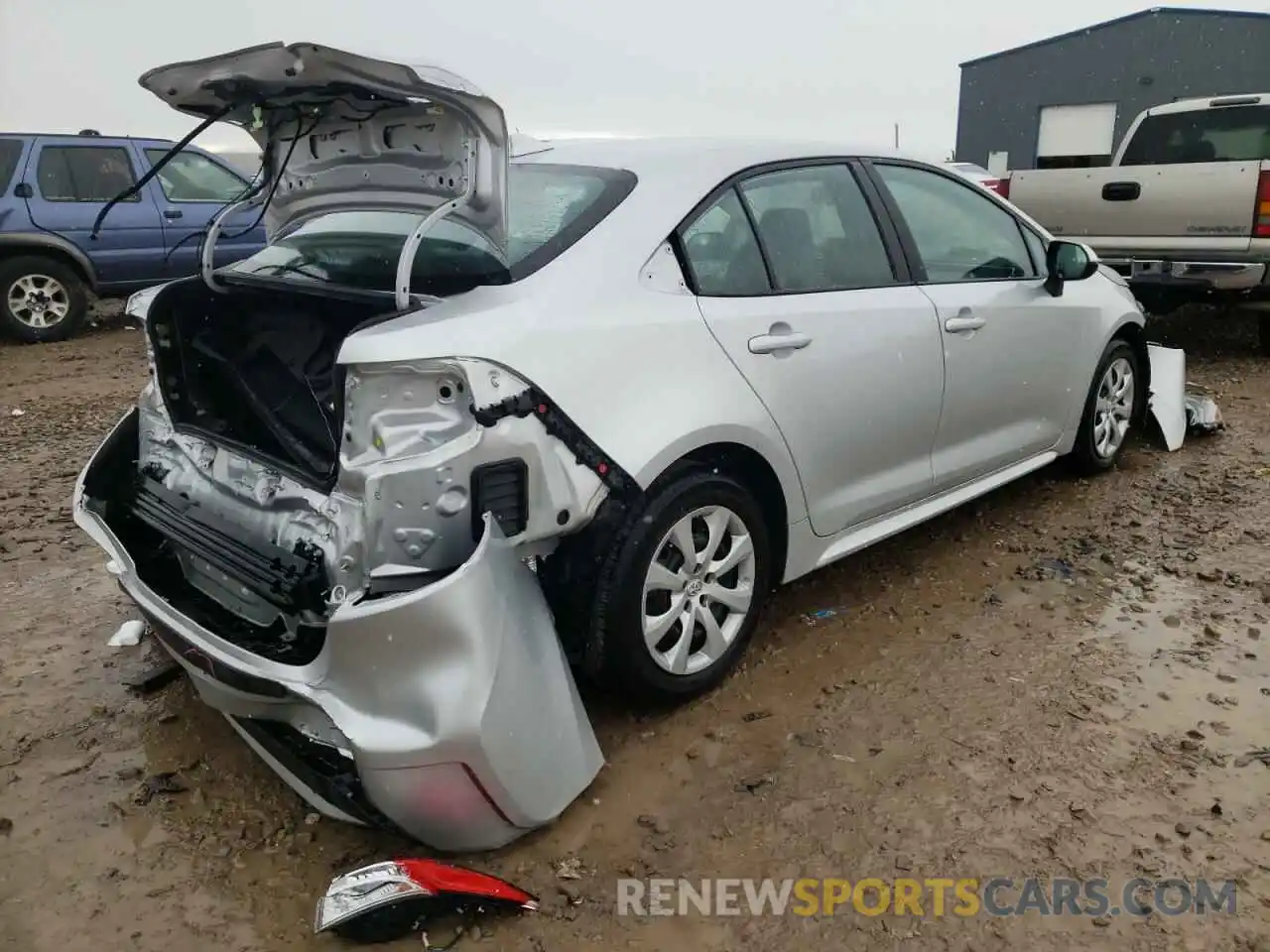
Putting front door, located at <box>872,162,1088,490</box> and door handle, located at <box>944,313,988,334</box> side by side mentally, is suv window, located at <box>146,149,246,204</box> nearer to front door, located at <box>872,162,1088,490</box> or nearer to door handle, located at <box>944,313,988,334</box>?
front door, located at <box>872,162,1088,490</box>

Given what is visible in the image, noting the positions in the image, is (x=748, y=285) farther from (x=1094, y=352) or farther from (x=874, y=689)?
(x=1094, y=352)

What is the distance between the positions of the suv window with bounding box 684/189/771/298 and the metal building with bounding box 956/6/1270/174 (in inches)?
673

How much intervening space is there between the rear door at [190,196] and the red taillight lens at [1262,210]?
803cm

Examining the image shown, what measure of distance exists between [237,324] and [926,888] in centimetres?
246

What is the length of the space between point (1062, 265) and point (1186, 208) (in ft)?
11.6

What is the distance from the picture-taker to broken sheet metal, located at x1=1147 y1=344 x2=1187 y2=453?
204 inches

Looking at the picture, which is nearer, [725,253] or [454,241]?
[454,241]

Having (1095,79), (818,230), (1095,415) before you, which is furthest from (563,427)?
(1095,79)

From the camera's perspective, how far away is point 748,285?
2.88 metres

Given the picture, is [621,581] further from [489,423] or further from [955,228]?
[955,228]

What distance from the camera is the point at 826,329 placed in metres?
2.99

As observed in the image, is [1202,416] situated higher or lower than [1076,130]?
lower

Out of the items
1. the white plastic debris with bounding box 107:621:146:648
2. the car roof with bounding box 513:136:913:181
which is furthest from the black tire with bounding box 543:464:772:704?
the white plastic debris with bounding box 107:621:146:648

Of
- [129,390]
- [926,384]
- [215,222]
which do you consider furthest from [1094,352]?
[129,390]
